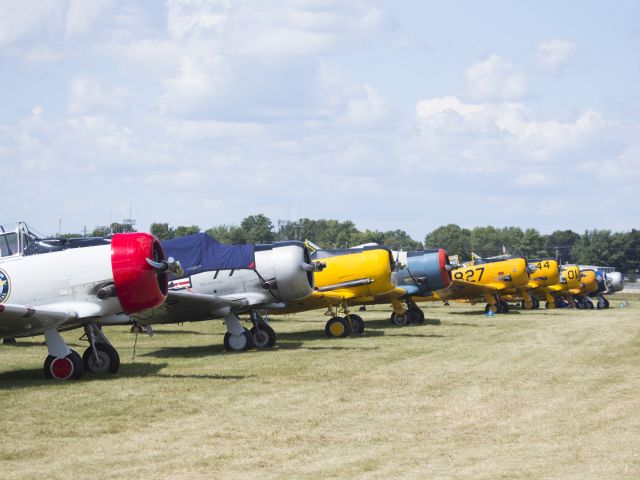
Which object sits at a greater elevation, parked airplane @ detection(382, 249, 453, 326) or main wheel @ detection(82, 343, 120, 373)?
parked airplane @ detection(382, 249, 453, 326)

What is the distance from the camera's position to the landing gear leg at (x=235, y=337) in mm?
19016

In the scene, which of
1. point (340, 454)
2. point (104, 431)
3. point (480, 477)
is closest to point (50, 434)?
point (104, 431)

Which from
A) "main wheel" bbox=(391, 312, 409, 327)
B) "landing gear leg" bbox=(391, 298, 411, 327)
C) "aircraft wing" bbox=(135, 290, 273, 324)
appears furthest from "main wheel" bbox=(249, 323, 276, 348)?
"main wheel" bbox=(391, 312, 409, 327)

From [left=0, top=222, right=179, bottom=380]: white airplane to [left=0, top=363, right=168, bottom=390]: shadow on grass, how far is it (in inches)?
10.3

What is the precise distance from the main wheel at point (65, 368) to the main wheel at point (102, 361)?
754mm

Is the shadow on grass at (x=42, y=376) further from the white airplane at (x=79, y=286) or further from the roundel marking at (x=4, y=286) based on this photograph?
the roundel marking at (x=4, y=286)

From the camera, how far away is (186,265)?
19234 millimetres

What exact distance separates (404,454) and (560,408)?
348 centimetres

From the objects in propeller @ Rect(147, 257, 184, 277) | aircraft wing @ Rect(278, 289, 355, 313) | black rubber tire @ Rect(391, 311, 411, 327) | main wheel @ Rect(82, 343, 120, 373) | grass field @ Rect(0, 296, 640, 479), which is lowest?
black rubber tire @ Rect(391, 311, 411, 327)

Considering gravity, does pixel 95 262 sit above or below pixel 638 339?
above

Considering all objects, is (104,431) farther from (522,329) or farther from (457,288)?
(457,288)

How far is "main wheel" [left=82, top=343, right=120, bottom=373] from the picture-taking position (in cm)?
1458

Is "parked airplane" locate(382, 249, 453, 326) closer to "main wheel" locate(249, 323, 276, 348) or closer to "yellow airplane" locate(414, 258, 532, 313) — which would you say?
"yellow airplane" locate(414, 258, 532, 313)

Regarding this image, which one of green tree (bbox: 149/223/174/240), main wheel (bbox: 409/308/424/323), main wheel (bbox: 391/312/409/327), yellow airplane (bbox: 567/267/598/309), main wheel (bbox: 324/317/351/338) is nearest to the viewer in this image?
main wheel (bbox: 324/317/351/338)
